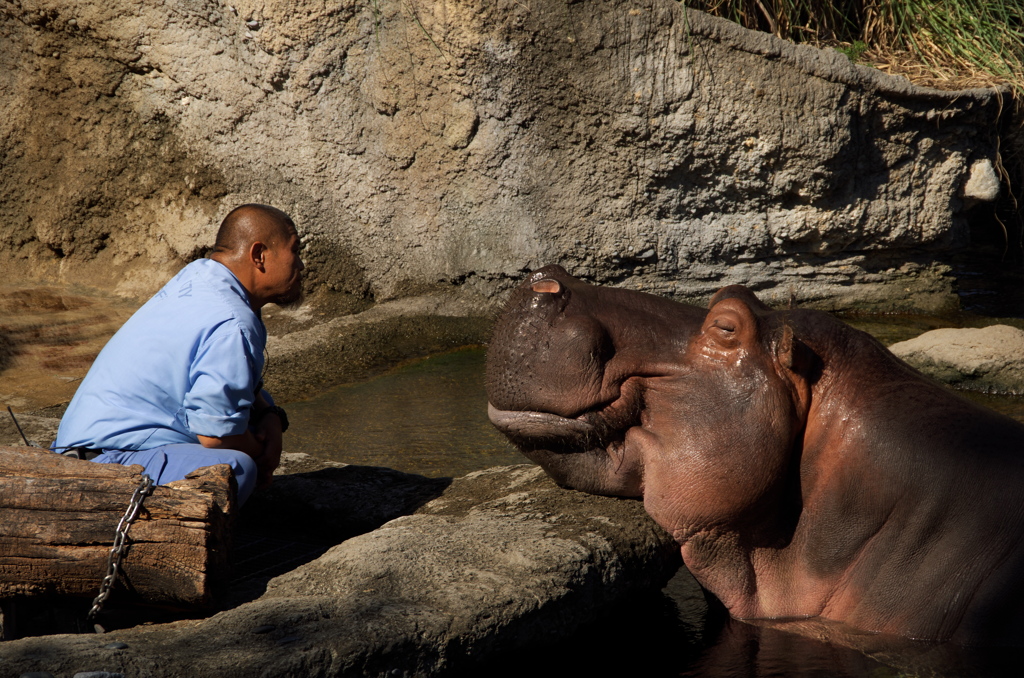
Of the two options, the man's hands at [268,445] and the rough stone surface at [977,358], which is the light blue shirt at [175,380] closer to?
the man's hands at [268,445]

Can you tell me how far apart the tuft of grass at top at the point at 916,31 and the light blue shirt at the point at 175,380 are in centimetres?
555

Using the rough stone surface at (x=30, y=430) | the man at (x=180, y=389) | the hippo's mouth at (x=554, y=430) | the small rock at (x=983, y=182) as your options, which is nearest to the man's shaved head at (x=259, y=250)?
the man at (x=180, y=389)

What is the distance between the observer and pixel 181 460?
9.24 feet

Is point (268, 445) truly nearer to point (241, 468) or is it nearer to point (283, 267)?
point (241, 468)

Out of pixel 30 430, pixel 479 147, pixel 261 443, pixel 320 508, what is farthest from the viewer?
pixel 479 147

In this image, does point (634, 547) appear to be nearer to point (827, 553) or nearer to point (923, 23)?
point (827, 553)

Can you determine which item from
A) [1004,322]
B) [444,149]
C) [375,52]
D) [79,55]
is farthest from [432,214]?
[1004,322]

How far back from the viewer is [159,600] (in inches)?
98.4

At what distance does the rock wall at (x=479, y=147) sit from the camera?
642 centimetres

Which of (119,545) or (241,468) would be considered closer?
(119,545)

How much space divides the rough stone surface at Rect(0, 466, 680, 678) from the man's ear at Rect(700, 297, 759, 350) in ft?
2.29

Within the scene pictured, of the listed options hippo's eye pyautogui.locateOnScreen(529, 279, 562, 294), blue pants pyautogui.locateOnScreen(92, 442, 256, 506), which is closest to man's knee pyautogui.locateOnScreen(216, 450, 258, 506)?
blue pants pyautogui.locateOnScreen(92, 442, 256, 506)

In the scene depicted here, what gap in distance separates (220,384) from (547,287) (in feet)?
3.36

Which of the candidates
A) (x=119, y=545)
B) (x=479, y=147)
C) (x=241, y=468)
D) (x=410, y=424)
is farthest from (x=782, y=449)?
(x=479, y=147)
